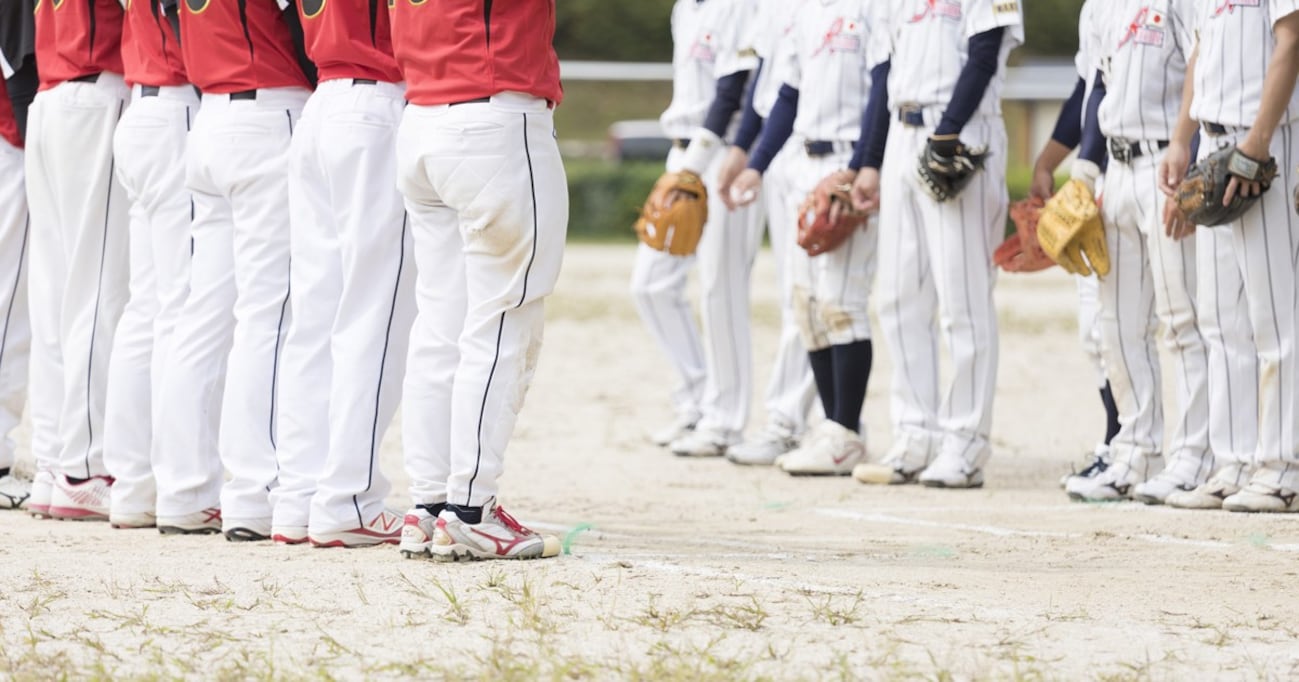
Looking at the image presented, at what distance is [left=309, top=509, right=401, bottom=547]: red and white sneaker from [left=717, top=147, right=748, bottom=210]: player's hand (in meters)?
3.54

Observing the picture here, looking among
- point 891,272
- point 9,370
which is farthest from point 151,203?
point 891,272

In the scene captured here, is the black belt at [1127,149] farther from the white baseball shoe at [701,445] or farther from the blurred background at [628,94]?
the blurred background at [628,94]

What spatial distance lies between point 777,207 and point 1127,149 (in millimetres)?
2655

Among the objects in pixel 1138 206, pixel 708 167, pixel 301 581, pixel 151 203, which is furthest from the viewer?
pixel 708 167

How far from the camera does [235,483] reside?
5746 millimetres

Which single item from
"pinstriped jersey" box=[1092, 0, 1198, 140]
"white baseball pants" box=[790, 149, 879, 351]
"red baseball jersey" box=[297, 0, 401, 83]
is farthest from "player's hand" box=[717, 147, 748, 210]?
"red baseball jersey" box=[297, 0, 401, 83]

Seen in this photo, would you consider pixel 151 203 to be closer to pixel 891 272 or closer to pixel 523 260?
pixel 523 260

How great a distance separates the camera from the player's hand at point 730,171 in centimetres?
865

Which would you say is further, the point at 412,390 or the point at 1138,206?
the point at 1138,206

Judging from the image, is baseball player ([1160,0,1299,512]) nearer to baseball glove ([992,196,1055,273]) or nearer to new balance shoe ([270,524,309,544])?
baseball glove ([992,196,1055,273])

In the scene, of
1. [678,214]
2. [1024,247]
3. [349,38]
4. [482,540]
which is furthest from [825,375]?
[349,38]

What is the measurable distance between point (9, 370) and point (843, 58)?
4065mm

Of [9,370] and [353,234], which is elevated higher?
[353,234]

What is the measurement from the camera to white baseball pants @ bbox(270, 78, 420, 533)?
5.41 meters
